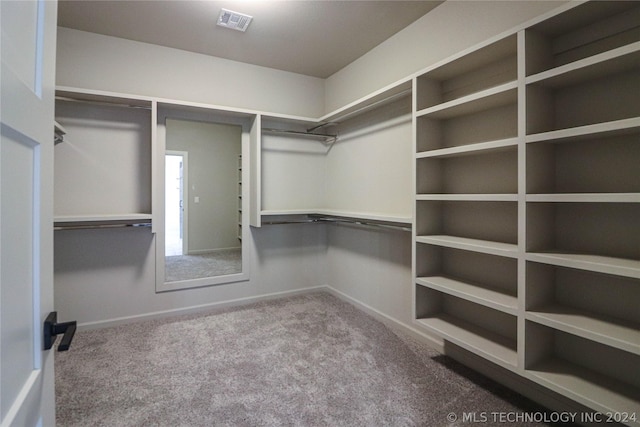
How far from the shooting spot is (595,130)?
128 cm

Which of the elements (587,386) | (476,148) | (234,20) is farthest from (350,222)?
(587,386)

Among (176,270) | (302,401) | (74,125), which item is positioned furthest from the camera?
(176,270)

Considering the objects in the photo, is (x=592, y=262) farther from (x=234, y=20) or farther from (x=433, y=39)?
(x=234, y=20)

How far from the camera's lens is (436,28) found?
7.81 feet

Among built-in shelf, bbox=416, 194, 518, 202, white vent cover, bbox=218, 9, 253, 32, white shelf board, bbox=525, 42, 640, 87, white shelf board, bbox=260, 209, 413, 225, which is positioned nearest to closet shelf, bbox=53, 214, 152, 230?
white shelf board, bbox=260, 209, 413, 225

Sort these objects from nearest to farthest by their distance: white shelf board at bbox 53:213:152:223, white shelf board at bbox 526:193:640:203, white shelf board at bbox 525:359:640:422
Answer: white shelf board at bbox 526:193:640:203 < white shelf board at bbox 525:359:640:422 < white shelf board at bbox 53:213:152:223

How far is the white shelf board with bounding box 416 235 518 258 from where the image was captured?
5.35 ft

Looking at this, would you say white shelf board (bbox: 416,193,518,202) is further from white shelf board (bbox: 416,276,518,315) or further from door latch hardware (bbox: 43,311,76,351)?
door latch hardware (bbox: 43,311,76,351)

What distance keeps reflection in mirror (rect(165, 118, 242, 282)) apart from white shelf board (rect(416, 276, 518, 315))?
84.3 inches

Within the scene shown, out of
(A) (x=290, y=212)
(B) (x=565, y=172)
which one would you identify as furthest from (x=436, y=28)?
(A) (x=290, y=212)

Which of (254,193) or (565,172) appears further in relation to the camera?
(254,193)

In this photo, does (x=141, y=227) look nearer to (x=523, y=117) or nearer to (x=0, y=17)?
(x=0, y=17)

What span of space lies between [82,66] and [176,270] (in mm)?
2023

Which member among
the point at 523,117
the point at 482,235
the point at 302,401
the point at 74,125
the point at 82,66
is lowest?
the point at 302,401
